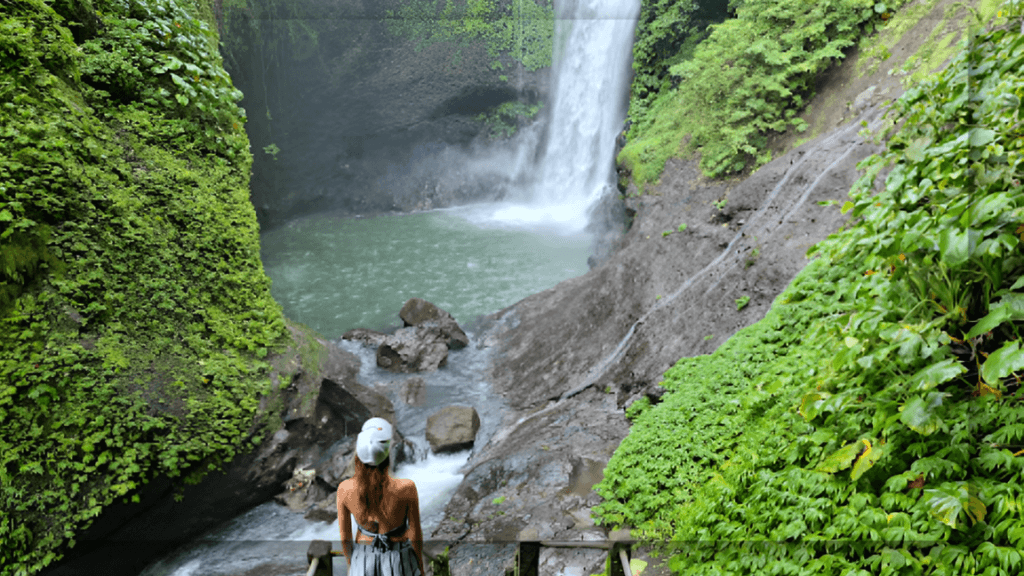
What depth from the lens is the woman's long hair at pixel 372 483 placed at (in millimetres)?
2246

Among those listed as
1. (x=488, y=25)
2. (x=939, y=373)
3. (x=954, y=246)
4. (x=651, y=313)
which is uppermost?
(x=488, y=25)

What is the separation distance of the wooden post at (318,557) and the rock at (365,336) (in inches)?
398

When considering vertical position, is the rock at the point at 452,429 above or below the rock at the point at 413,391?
below

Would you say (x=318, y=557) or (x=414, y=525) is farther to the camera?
(x=318, y=557)

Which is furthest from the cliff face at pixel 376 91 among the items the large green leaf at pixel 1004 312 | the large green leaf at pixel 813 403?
the large green leaf at pixel 1004 312

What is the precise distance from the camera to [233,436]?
6133 millimetres

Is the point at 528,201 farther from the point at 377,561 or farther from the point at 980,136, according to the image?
the point at 377,561

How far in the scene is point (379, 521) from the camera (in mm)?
2330

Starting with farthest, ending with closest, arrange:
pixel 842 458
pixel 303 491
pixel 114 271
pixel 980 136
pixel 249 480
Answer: pixel 303 491 → pixel 249 480 → pixel 114 271 → pixel 842 458 → pixel 980 136

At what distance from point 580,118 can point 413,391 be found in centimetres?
1572

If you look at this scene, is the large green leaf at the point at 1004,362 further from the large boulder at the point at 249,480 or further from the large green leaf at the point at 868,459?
the large boulder at the point at 249,480

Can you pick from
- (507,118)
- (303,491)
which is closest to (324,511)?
(303,491)

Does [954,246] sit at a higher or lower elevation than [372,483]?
higher

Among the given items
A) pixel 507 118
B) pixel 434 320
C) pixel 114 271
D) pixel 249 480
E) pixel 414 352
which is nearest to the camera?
pixel 114 271
